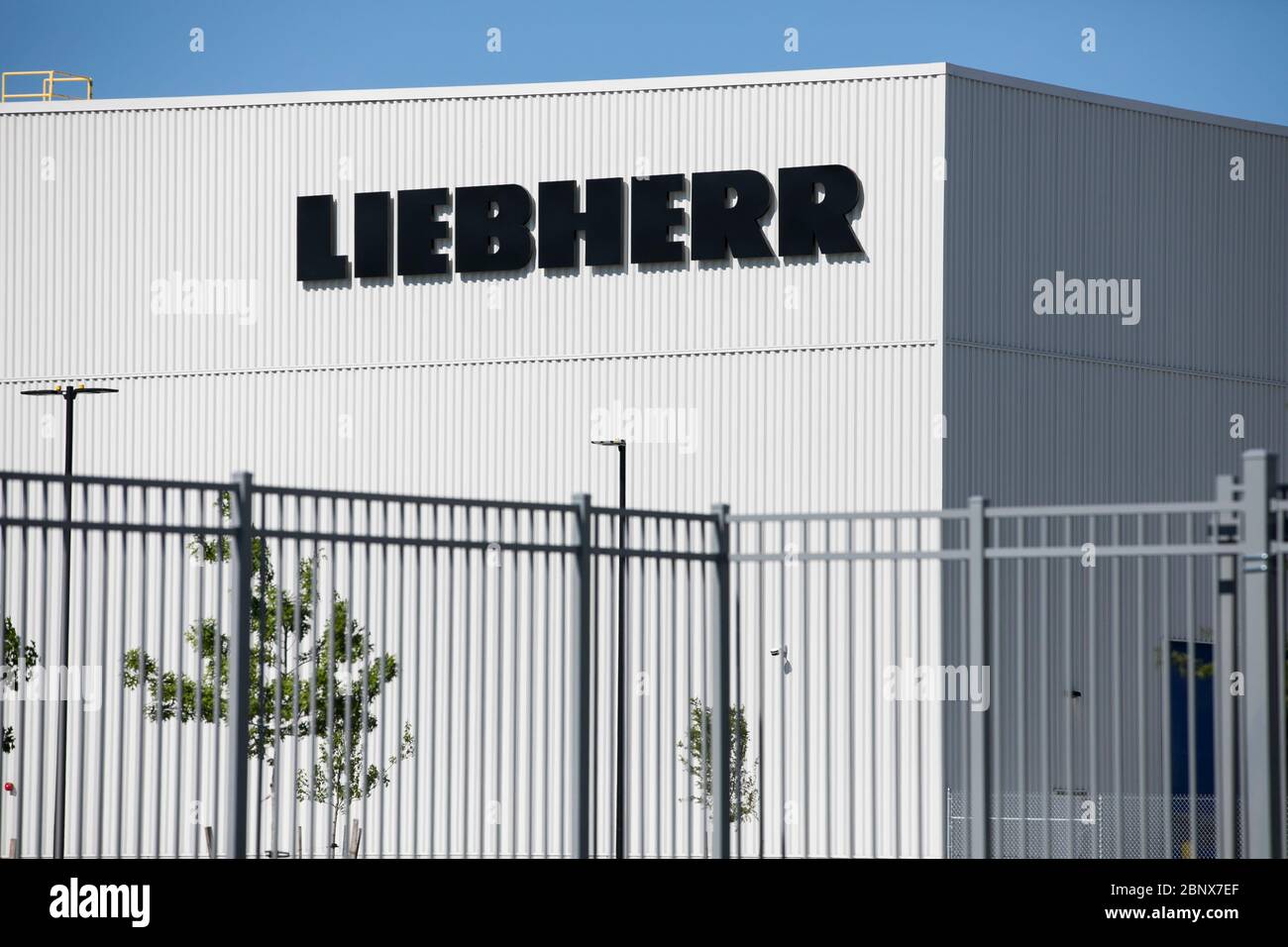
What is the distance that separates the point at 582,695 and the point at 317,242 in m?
35.4

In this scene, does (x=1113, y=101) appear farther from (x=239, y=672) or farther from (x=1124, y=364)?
(x=239, y=672)

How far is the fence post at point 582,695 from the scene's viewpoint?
36.1 ft

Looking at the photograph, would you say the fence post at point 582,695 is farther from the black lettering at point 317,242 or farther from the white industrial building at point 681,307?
the black lettering at point 317,242

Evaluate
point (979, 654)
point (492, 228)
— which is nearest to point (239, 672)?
point (979, 654)

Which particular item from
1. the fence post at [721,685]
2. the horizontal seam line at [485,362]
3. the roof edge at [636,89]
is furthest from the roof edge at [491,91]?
the fence post at [721,685]

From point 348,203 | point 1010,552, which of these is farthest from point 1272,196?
point 1010,552

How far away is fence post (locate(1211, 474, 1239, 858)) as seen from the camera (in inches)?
398

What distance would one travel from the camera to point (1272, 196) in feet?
155

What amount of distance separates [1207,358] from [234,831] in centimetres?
3890

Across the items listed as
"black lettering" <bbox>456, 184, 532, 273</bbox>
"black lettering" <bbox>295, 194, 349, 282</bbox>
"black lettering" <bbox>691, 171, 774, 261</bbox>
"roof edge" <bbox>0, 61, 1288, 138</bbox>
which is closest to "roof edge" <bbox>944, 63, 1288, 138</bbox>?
"roof edge" <bbox>0, 61, 1288, 138</bbox>

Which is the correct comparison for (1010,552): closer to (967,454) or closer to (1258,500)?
(1258,500)

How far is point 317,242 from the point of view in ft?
149

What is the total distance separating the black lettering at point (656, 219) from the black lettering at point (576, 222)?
41 cm

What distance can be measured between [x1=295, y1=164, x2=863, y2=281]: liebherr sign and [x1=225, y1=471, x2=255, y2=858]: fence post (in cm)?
3318
